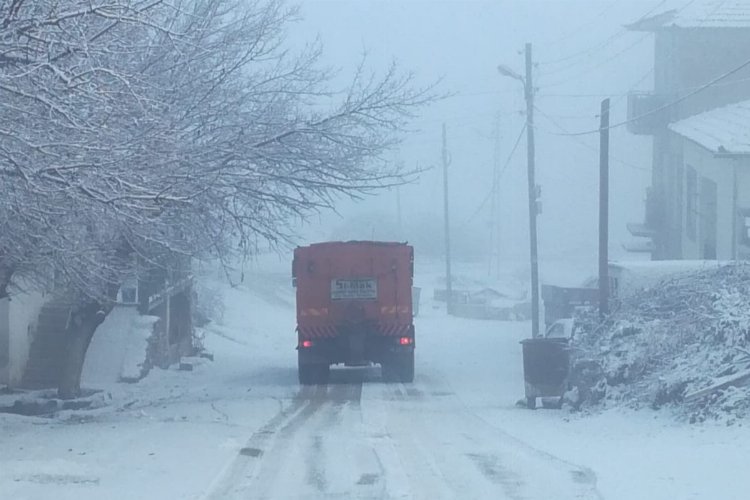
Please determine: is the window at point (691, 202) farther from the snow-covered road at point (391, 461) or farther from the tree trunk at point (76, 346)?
the tree trunk at point (76, 346)

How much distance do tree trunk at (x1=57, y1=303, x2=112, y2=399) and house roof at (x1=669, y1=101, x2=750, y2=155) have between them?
16946mm

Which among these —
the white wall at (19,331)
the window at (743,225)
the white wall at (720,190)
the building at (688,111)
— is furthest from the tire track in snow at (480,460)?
the building at (688,111)

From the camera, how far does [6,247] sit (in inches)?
506

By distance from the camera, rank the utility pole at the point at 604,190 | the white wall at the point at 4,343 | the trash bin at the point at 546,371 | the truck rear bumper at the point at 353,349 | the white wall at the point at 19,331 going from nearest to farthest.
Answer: the trash bin at the point at 546,371 < the white wall at the point at 4,343 < the white wall at the point at 19,331 < the truck rear bumper at the point at 353,349 < the utility pole at the point at 604,190

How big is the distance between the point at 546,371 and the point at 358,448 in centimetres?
539

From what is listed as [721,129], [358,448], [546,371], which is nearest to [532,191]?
[721,129]

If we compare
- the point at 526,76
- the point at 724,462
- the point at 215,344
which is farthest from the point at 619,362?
the point at 215,344

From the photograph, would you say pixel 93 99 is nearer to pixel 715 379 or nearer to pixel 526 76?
pixel 715 379

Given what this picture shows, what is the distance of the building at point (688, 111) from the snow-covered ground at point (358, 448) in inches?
626

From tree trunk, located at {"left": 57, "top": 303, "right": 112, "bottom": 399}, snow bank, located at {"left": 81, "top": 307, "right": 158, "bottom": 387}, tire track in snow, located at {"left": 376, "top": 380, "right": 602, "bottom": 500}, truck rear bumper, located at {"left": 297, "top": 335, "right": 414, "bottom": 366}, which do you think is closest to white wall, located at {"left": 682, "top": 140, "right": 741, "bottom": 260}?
truck rear bumper, located at {"left": 297, "top": 335, "right": 414, "bottom": 366}

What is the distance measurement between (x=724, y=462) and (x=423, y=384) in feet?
39.9

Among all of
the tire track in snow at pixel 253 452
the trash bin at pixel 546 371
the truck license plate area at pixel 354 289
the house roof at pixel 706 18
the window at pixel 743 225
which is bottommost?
the tire track in snow at pixel 253 452

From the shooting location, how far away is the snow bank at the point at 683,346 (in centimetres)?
1380

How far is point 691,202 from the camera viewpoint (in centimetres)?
3675
